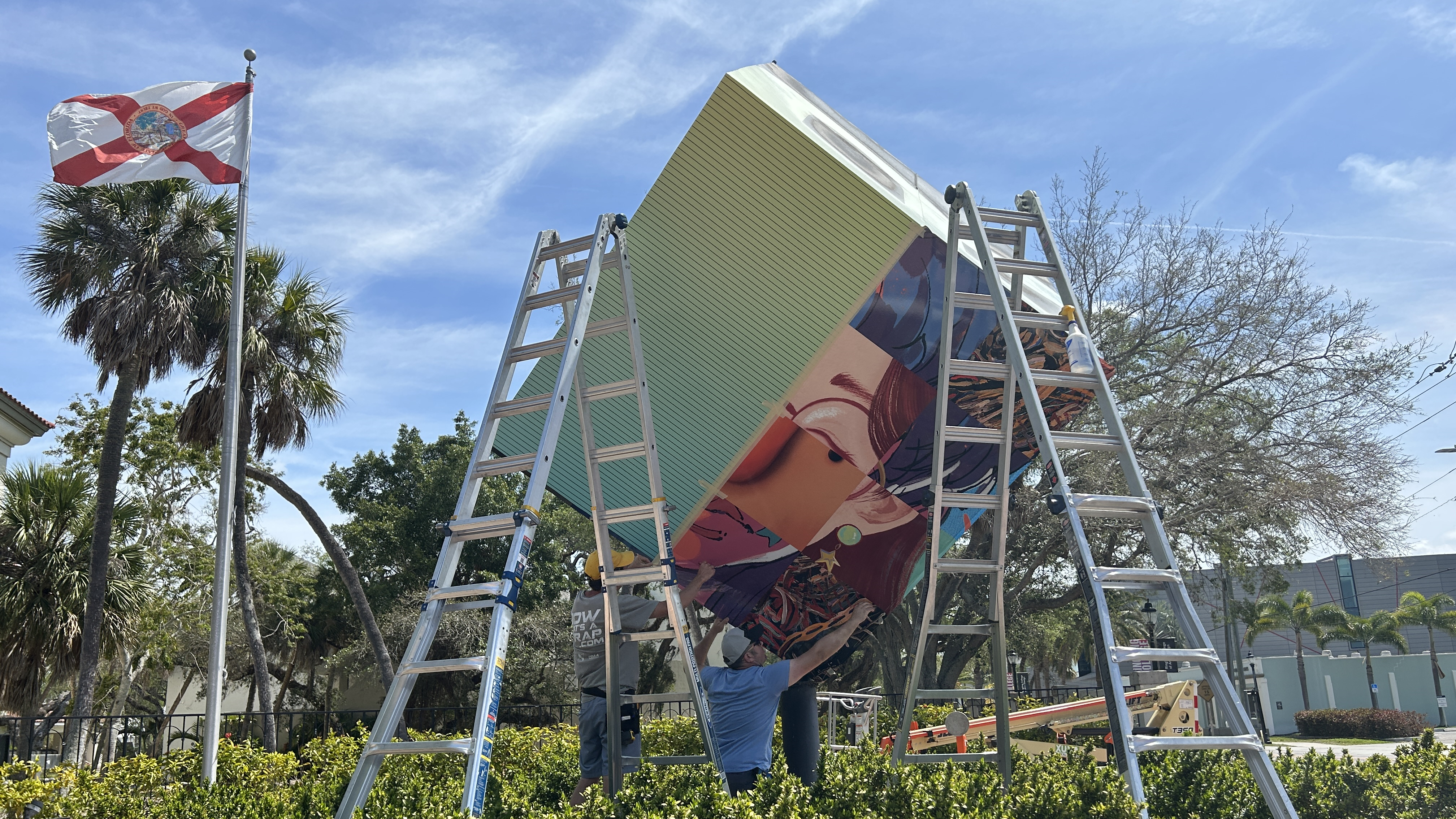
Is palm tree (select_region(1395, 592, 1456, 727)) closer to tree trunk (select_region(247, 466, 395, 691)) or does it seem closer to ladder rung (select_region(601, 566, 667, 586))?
tree trunk (select_region(247, 466, 395, 691))

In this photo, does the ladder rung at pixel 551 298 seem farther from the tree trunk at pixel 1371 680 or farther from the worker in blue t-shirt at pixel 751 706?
the tree trunk at pixel 1371 680

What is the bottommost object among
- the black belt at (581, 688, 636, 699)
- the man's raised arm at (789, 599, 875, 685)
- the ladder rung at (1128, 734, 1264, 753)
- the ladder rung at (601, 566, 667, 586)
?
the ladder rung at (1128, 734, 1264, 753)

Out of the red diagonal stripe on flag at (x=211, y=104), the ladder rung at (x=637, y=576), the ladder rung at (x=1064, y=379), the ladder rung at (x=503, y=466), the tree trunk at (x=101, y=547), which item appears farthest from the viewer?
the tree trunk at (x=101, y=547)

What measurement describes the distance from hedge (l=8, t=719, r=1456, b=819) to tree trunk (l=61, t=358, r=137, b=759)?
5573mm

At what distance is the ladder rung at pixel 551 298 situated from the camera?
6.03 metres

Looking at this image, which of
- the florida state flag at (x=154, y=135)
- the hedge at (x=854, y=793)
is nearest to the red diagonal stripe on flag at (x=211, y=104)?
the florida state flag at (x=154, y=135)

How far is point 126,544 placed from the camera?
17.8 meters

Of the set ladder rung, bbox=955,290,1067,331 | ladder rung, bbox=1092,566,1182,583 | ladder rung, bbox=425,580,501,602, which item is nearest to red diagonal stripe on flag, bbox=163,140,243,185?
ladder rung, bbox=425,580,501,602

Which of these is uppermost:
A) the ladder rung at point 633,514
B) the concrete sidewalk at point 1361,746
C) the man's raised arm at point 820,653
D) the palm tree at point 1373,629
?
the ladder rung at point 633,514

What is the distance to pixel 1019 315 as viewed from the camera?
577 centimetres

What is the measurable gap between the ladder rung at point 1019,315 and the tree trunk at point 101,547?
12.0 metres

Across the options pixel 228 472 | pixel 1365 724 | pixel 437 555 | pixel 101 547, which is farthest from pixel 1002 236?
pixel 1365 724

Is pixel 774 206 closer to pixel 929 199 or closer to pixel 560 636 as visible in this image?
pixel 929 199

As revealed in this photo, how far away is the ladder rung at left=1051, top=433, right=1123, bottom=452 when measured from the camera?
202 inches
